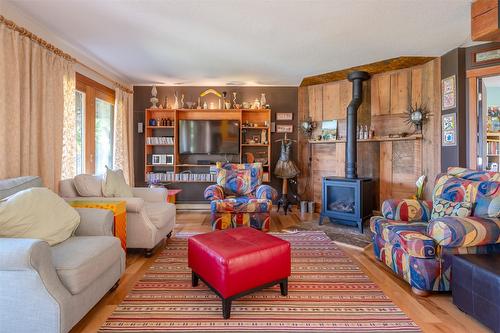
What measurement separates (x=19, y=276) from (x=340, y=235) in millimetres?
3260

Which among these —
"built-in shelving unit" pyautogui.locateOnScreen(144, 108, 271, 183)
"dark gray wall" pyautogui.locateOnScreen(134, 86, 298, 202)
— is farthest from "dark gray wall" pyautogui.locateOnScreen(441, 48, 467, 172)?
"built-in shelving unit" pyautogui.locateOnScreen(144, 108, 271, 183)

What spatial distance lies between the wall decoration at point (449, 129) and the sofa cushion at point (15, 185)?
4.53 m

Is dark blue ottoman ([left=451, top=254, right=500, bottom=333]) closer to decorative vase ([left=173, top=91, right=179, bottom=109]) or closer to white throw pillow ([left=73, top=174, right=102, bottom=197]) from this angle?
white throw pillow ([left=73, top=174, right=102, bottom=197])

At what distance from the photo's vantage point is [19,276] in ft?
4.44

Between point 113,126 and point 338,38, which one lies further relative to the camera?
point 113,126

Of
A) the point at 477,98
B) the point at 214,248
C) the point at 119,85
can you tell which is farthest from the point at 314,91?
the point at 214,248

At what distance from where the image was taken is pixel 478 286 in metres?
1.65

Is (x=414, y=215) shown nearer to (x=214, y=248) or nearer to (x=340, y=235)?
(x=340, y=235)

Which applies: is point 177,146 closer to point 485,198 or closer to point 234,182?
point 234,182

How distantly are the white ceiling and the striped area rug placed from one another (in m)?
2.43

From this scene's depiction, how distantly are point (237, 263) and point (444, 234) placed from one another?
1.49 meters

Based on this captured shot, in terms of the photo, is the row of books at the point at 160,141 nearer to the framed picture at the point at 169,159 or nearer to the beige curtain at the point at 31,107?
the framed picture at the point at 169,159

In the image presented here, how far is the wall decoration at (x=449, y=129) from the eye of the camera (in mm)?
3398

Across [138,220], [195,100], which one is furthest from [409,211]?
[195,100]
